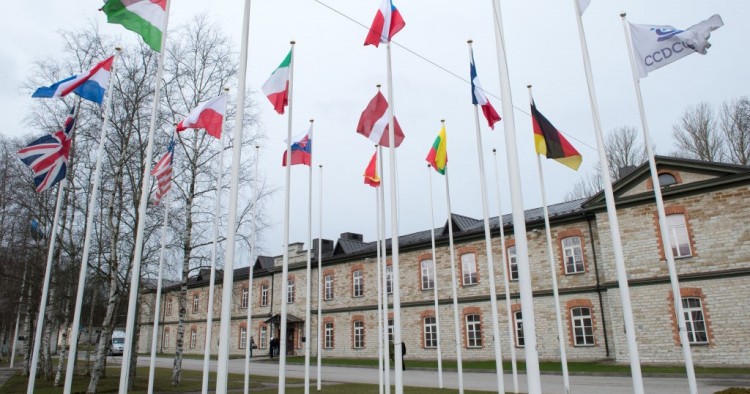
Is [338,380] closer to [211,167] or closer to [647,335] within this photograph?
[211,167]

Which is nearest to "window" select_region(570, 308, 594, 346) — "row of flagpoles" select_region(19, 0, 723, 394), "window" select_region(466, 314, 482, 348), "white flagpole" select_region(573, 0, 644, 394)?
"window" select_region(466, 314, 482, 348)

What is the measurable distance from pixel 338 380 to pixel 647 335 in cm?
1363

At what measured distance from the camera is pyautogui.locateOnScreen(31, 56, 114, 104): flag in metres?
9.36

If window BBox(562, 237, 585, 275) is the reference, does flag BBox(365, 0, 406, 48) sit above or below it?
above

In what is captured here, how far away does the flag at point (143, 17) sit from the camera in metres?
8.45

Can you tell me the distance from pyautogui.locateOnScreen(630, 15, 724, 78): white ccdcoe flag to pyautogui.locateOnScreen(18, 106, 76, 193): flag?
39.4ft

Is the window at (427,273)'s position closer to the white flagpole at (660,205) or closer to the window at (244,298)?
the window at (244,298)

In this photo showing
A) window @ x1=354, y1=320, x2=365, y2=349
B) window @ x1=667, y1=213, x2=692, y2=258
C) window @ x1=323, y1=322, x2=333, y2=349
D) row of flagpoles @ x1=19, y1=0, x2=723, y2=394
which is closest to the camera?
row of flagpoles @ x1=19, y1=0, x2=723, y2=394

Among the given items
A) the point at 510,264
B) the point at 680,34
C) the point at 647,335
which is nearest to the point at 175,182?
the point at 680,34

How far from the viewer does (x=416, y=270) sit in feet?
102

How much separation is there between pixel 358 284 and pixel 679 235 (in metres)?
19.8

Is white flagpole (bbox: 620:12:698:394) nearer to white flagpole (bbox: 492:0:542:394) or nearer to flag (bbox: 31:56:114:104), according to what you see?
white flagpole (bbox: 492:0:542:394)

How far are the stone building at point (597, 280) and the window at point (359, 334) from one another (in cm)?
10

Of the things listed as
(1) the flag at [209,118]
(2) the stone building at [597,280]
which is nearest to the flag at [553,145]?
(1) the flag at [209,118]
